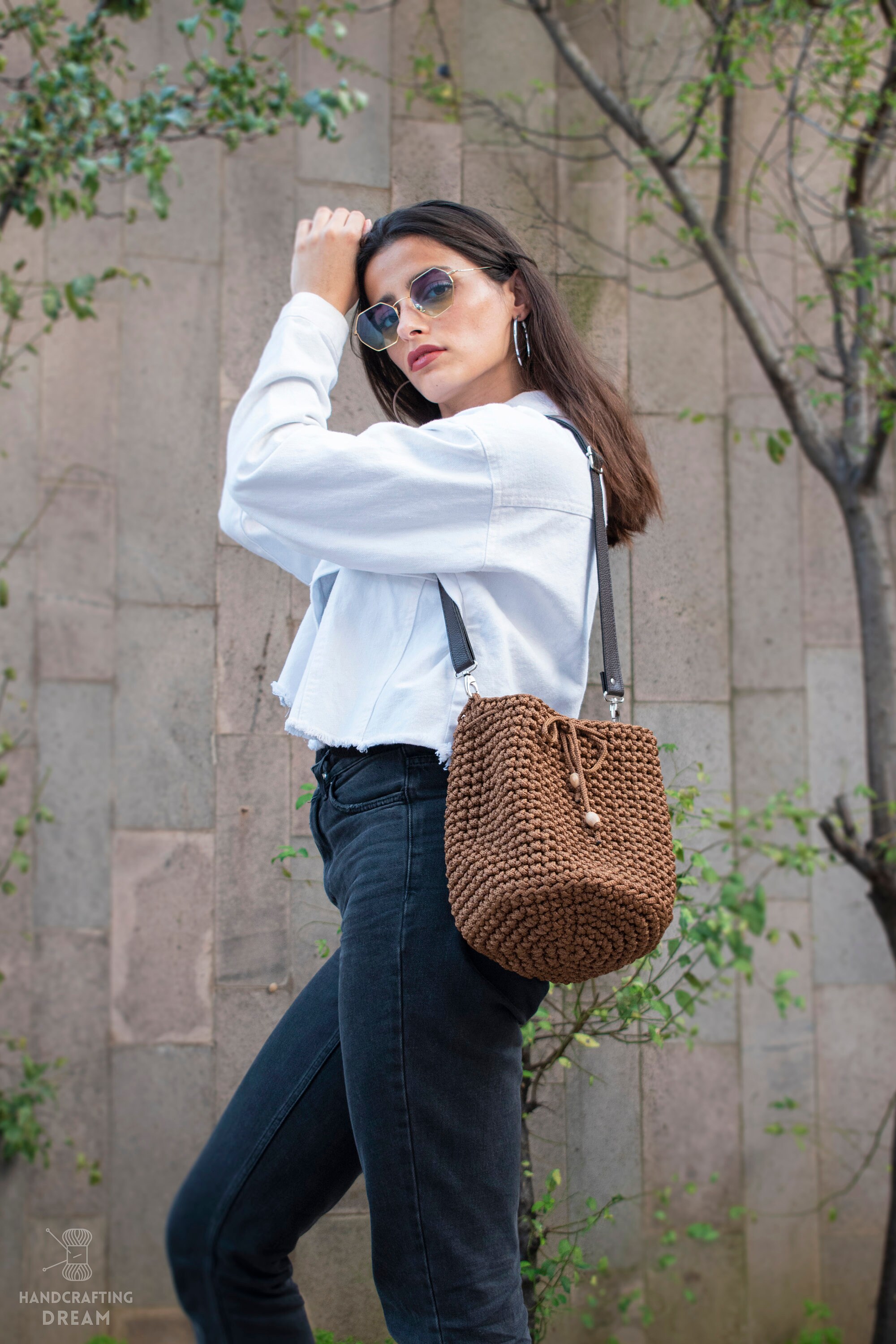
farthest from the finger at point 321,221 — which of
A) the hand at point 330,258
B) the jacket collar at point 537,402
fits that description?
the jacket collar at point 537,402

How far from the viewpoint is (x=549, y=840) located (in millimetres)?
1077

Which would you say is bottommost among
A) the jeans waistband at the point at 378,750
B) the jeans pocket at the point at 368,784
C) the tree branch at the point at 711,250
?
the jeans pocket at the point at 368,784

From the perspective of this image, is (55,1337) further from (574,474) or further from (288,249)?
(288,249)

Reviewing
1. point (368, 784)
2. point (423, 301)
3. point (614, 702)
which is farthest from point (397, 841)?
point (423, 301)

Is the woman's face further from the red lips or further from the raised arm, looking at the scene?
the raised arm

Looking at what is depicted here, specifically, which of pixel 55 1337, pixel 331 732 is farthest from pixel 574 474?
pixel 55 1337

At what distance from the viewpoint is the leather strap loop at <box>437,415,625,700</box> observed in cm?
121

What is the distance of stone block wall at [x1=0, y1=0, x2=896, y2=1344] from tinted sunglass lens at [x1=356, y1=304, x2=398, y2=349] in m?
0.74

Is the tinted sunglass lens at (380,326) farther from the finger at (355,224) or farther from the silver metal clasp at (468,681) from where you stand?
the silver metal clasp at (468,681)

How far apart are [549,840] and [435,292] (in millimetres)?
749

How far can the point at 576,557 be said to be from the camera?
1280 millimetres

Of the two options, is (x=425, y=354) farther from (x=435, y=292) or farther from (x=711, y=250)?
(x=711, y=250)

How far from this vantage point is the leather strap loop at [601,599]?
1.21m

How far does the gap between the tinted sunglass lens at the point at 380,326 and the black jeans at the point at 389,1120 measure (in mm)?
569
